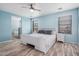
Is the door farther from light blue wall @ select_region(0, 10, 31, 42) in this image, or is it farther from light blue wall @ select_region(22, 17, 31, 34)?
light blue wall @ select_region(0, 10, 31, 42)

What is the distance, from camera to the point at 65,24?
3807 millimetres

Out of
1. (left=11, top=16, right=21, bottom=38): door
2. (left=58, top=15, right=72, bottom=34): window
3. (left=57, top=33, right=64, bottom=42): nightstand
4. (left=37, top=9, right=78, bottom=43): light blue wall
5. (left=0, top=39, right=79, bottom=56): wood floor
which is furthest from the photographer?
(left=11, top=16, right=21, bottom=38): door

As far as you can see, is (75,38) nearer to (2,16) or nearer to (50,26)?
(50,26)

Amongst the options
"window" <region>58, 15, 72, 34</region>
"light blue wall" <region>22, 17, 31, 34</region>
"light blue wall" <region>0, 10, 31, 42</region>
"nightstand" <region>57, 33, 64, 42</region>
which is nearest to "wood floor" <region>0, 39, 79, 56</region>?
"nightstand" <region>57, 33, 64, 42</region>

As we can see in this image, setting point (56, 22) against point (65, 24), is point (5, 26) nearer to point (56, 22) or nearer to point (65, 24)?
point (56, 22)

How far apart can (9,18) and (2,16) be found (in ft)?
1.63

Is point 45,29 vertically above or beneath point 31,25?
beneath

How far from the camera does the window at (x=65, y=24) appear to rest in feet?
12.0

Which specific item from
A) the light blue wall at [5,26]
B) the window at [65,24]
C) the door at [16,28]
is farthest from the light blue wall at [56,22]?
the light blue wall at [5,26]

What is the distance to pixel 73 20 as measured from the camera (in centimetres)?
355

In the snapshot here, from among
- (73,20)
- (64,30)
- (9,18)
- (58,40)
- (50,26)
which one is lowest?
(58,40)

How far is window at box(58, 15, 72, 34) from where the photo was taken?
3660 mm

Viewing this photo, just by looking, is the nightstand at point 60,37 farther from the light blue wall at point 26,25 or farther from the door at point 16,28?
the door at point 16,28

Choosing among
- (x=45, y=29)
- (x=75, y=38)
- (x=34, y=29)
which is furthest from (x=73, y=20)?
(x=34, y=29)
